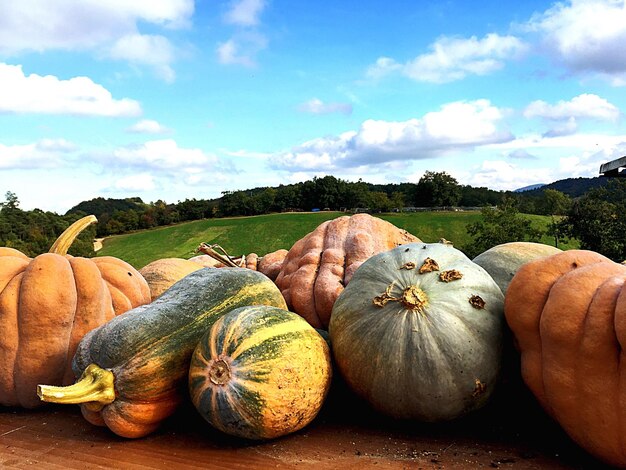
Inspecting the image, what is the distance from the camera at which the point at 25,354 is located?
439cm

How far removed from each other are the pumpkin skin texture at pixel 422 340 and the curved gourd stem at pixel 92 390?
4.98 feet

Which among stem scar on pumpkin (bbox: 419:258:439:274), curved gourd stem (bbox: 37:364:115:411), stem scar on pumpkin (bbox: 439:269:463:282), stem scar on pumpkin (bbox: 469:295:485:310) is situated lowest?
curved gourd stem (bbox: 37:364:115:411)

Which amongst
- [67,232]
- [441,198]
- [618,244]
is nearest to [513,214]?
[618,244]

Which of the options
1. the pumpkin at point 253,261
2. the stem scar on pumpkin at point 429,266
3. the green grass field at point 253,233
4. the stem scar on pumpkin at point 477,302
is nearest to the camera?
the stem scar on pumpkin at point 477,302

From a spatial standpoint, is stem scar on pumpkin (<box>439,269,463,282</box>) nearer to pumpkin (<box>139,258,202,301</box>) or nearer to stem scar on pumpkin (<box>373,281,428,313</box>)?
stem scar on pumpkin (<box>373,281,428,313</box>)

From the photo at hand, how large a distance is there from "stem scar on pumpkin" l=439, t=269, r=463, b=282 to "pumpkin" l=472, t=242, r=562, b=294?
99 centimetres

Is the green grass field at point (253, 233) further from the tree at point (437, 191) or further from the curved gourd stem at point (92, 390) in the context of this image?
the curved gourd stem at point (92, 390)

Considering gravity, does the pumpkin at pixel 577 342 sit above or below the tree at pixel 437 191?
below

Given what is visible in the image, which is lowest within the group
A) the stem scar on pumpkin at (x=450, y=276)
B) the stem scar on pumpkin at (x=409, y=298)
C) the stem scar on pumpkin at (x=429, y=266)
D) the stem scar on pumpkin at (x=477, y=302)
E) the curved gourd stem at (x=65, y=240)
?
the stem scar on pumpkin at (x=477, y=302)

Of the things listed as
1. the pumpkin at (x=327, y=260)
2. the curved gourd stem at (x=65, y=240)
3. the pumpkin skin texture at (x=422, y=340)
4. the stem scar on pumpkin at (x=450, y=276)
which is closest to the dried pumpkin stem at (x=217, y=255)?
the pumpkin at (x=327, y=260)

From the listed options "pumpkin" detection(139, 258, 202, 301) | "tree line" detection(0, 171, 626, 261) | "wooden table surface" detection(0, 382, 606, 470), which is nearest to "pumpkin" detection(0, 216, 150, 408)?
"wooden table surface" detection(0, 382, 606, 470)

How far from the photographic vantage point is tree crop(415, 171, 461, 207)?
74250mm

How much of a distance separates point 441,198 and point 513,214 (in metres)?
40.0

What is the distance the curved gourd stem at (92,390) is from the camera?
11.3ft
